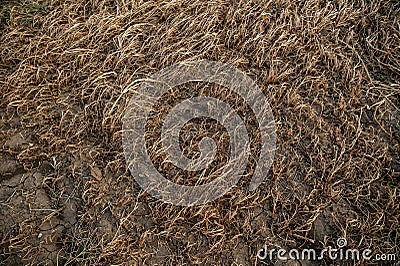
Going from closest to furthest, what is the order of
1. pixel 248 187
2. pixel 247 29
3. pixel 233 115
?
pixel 248 187 < pixel 233 115 < pixel 247 29

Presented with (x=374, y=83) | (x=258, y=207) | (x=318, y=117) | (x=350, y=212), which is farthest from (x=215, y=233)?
(x=374, y=83)

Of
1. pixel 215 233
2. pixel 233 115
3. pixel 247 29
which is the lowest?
pixel 215 233

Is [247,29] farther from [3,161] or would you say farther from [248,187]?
[3,161]

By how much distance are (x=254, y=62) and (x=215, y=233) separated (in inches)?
52.1

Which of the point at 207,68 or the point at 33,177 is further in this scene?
the point at 207,68

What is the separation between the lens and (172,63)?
322cm

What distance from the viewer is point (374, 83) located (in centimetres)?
320

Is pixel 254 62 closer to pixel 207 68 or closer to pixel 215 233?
pixel 207 68

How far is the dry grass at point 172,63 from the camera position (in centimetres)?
258

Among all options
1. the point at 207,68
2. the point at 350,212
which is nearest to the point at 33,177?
the point at 207,68

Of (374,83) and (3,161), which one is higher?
(374,83)

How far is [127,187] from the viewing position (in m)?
2.75

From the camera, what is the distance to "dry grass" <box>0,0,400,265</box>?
2.58 metres

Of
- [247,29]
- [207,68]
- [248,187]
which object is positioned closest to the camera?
[248,187]
